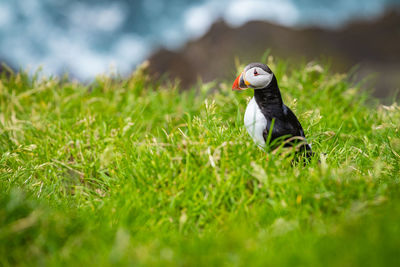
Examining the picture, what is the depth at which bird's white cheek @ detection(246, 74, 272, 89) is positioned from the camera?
9.00ft

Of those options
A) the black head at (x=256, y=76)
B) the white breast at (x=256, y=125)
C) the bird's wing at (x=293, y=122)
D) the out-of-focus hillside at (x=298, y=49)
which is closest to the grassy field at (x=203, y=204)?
the white breast at (x=256, y=125)

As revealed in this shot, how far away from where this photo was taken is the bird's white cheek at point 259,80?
2.74 meters

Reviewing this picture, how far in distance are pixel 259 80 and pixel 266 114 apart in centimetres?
27

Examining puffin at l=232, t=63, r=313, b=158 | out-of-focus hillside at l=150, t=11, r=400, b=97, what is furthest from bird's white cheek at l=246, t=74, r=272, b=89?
out-of-focus hillside at l=150, t=11, r=400, b=97

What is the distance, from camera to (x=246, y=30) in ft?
33.6

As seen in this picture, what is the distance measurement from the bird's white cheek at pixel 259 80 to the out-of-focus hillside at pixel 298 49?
6223 millimetres

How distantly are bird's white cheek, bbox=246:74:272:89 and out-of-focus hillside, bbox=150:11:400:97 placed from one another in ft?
20.4

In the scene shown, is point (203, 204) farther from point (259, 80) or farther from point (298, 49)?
point (298, 49)

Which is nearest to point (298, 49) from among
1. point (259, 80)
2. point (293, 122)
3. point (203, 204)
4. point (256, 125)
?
point (293, 122)

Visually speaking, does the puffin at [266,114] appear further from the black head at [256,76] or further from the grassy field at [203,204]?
the grassy field at [203,204]

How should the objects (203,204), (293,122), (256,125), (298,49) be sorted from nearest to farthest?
1. (203,204)
2. (256,125)
3. (293,122)
4. (298,49)

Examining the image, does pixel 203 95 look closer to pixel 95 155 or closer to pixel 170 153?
pixel 95 155

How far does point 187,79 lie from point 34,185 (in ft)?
25.1

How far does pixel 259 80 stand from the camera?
275 cm
